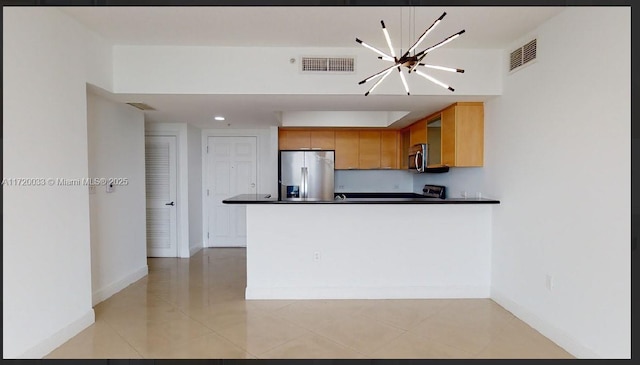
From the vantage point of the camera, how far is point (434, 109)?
3916mm

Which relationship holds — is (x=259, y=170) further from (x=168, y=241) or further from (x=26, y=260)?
(x=26, y=260)

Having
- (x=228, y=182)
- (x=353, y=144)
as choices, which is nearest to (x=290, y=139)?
(x=353, y=144)

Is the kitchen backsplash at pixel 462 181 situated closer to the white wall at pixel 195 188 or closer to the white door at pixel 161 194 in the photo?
the white wall at pixel 195 188

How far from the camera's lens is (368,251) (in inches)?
134

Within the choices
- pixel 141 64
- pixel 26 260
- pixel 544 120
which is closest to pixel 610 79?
pixel 544 120

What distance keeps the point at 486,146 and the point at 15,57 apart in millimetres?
4004

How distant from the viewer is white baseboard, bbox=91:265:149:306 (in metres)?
3.25

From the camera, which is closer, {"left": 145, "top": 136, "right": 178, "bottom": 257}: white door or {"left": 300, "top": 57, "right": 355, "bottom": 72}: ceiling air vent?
{"left": 300, "top": 57, "right": 355, "bottom": 72}: ceiling air vent

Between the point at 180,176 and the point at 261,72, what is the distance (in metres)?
2.81


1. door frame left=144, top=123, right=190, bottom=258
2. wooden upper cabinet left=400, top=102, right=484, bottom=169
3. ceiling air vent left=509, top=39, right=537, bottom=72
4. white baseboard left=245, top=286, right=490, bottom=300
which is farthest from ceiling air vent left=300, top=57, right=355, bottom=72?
door frame left=144, top=123, right=190, bottom=258

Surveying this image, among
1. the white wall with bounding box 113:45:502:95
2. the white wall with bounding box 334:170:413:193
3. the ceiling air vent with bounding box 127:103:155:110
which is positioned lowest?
the white wall with bounding box 334:170:413:193

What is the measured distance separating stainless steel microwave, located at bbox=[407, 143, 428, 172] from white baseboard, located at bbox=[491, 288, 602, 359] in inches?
75.4

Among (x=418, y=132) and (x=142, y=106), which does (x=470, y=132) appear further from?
(x=142, y=106)

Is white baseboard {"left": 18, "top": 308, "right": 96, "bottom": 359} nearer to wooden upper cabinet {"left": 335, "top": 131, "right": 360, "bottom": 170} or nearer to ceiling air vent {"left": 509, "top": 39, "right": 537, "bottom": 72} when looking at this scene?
wooden upper cabinet {"left": 335, "top": 131, "right": 360, "bottom": 170}
